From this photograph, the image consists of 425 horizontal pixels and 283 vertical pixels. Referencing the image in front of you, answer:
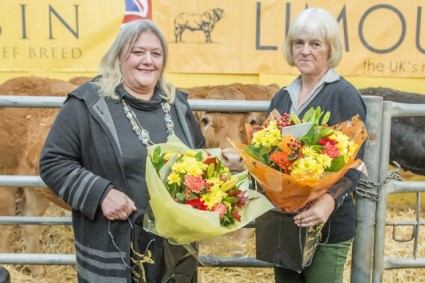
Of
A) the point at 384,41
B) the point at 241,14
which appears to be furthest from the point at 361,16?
the point at 241,14

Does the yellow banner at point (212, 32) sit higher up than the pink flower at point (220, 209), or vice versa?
the yellow banner at point (212, 32)

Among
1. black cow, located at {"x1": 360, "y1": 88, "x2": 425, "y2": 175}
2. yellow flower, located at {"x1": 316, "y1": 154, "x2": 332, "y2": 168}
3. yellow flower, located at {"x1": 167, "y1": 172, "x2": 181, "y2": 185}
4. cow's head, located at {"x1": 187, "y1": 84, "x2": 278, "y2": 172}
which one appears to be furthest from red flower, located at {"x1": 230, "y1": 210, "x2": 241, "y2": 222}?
black cow, located at {"x1": 360, "y1": 88, "x2": 425, "y2": 175}

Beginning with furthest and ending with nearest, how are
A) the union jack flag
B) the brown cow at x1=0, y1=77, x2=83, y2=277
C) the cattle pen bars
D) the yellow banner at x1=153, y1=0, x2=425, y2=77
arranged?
the yellow banner at x1=153, y1=0, x2=425, y2=77, the union jack flag, the brown cow at x1=0, y1=77, x2=83, y2=277, the cattle pen bars

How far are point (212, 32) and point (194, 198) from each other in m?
4.33

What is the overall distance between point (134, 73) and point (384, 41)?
4.43m

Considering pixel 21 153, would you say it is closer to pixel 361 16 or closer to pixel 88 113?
pixel 88 113

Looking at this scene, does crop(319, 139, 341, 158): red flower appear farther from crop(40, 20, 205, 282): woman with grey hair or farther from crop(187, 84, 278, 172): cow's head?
crop(187, 84, 278, 172): cow's head

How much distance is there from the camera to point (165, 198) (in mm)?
1728

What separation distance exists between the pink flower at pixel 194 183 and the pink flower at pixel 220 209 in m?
0.08

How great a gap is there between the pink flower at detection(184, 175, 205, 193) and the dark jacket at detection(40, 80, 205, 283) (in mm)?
389

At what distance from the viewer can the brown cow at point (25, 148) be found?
4.45 m

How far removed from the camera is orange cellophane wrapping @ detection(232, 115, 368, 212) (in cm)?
176

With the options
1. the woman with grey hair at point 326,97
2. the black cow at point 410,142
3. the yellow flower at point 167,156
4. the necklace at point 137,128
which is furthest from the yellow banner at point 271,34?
the yellow flower at point 167,156

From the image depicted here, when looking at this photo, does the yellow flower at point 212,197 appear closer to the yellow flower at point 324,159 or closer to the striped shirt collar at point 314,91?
the yellow flower at point 324,159
